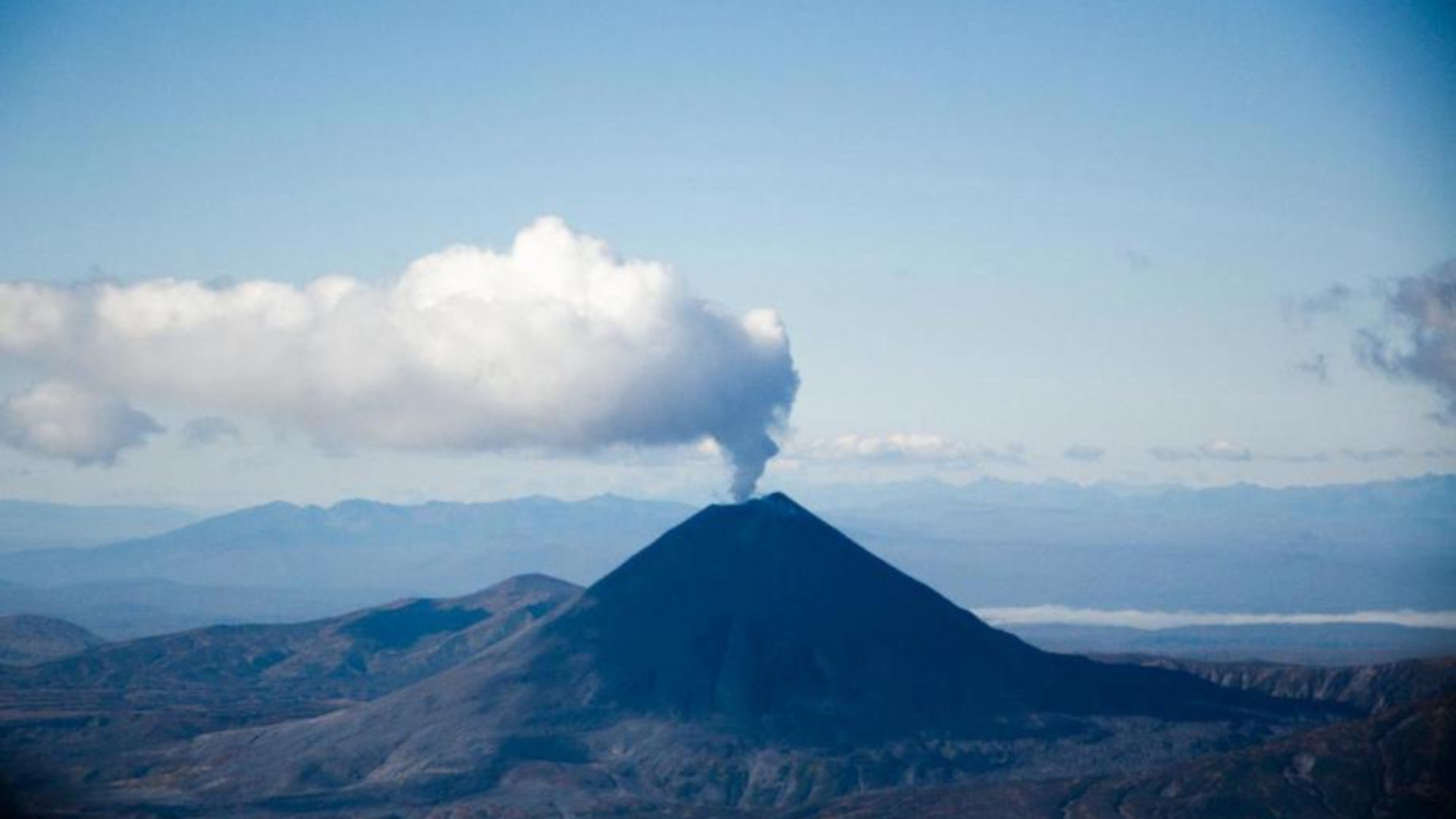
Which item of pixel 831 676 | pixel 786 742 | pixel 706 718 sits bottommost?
pixel 786 742

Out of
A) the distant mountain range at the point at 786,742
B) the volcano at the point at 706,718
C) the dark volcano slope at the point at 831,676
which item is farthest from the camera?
the dark volcano slope at the point at 831,676

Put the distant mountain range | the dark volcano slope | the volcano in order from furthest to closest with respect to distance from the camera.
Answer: the dark volcano slope < the volcano < the distant mountain range

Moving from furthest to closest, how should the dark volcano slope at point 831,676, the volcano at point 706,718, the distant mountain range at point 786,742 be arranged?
the dark volcano slope at point 831,676 < the volcano at point 706,718 < the distant mountain range at point 786,742

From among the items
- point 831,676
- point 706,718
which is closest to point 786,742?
point 706,718

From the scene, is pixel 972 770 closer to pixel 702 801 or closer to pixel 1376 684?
pixel 702 801

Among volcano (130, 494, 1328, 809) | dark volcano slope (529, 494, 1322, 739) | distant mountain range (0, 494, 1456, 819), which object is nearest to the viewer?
distant mountain range (0, 494, 1456, 819)

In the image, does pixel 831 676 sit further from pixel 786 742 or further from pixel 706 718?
pixel 706 718

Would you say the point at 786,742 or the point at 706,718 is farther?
the point at 706,718

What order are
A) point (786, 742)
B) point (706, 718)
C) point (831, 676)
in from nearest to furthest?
point (786, 742) < point (706, 718) < point (831, 676)
